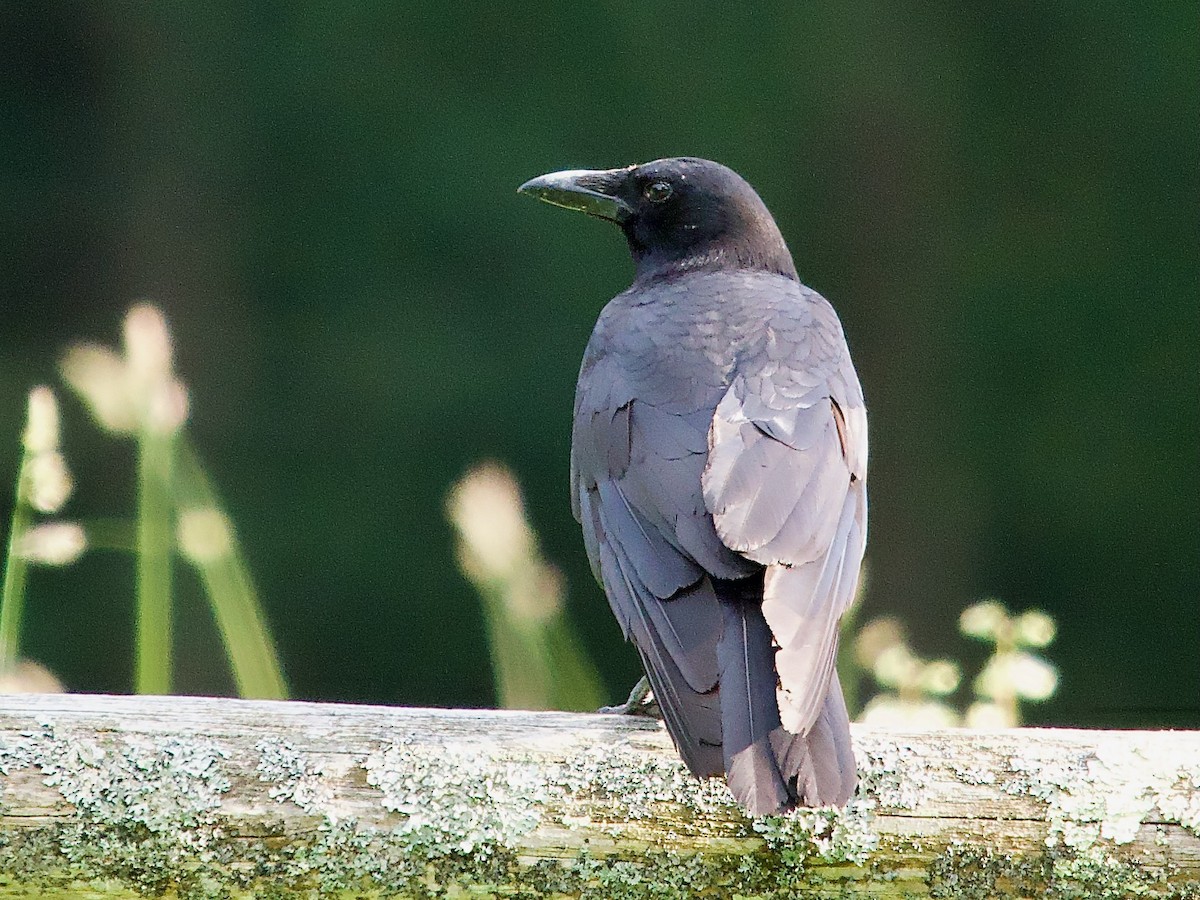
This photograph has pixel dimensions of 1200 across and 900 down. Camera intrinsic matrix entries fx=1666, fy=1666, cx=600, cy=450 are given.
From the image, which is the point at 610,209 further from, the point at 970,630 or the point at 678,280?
the point at 970,630

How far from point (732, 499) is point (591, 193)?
149 cm

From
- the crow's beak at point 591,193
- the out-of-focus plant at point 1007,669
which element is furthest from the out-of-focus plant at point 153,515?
the crow's beak at point 591,193

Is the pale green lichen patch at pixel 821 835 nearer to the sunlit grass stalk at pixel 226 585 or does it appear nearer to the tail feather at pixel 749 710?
the tail feather at pixel 749 710

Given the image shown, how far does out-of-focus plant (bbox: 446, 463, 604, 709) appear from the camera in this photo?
265 centimetres

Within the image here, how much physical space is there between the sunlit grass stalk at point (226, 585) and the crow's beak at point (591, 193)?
49.7 inches

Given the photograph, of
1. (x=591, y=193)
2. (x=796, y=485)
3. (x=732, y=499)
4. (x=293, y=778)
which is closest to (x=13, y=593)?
(x=293, y=778)

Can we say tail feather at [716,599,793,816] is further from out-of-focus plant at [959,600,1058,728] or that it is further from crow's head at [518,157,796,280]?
crow's head at [518,157,796,280]

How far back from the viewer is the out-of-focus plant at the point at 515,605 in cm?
265

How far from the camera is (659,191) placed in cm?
370

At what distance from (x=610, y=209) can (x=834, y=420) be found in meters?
1.13

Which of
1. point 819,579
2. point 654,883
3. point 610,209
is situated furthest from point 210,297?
point 654,883

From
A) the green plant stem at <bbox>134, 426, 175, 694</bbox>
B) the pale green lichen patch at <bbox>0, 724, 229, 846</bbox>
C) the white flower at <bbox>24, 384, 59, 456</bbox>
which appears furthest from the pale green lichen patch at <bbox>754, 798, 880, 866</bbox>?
the white flower at <bbox>24, 384, 59, 456</bbox>

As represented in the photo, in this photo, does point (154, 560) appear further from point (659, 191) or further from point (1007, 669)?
point (659, 191)

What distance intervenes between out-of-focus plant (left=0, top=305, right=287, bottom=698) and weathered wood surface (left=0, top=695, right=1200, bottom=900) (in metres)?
0.63
